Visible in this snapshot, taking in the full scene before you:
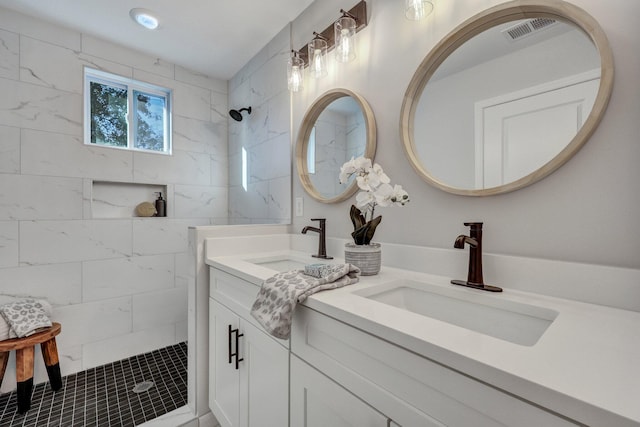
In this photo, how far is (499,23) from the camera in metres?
0.95

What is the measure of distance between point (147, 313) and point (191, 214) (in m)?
0.84

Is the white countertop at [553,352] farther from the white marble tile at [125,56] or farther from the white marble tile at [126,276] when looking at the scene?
the white marble tile at [125,56]

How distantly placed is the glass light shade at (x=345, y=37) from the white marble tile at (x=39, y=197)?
1.95 meters

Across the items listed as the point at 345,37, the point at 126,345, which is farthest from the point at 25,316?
the point at 345,37

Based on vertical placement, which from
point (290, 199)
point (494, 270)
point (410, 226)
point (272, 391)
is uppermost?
point (290, 199)

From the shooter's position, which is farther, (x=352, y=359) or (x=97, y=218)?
(x=97, y=218)

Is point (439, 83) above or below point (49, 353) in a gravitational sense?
above

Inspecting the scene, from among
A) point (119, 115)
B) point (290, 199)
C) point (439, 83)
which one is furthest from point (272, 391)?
point (119, 115)

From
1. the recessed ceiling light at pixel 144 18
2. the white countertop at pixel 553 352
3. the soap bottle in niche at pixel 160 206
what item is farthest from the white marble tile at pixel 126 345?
the recessed ceiling light at pixel 144 18

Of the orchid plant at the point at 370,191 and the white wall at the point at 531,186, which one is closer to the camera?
the white wall at the point at 531,186

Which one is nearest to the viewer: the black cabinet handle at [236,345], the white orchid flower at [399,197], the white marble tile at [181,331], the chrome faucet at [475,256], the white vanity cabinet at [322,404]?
the white vanity cabinet at [322,404]

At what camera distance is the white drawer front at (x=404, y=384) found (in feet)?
1.48

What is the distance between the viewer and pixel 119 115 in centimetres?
225

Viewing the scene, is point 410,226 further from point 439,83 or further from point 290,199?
point 290,199
